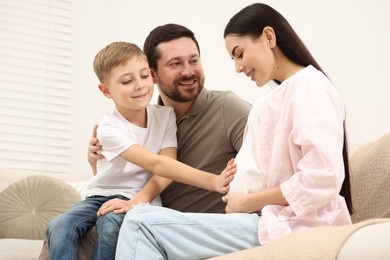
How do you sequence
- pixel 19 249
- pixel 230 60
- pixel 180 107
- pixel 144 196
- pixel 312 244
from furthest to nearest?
pixel 230 60 → pixel 19 249 → pixel 180 107 → pixel 144 196 → pixel 312 244

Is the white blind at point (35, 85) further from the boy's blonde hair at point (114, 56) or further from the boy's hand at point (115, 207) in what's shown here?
the boy's hand at point (115, 207)

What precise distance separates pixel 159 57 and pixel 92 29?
81.0 inches

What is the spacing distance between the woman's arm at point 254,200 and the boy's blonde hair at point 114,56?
63 centimetres

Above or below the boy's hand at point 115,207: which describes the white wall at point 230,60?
above

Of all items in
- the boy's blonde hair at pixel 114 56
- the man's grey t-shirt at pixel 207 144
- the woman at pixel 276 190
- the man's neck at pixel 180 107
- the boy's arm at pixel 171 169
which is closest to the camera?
the woman at pixel 276 190

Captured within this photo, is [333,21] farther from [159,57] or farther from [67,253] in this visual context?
[67,253]

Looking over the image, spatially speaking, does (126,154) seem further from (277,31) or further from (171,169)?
(277,31)

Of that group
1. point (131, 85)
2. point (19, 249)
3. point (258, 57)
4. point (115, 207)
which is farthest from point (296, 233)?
point (19, 249)

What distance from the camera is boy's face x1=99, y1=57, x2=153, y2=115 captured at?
2.05 m

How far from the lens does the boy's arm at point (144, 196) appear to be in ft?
6.13

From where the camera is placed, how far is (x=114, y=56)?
81.3 inches

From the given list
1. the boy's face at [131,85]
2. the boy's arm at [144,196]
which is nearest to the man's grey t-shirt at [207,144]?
the boy's arm at [144,196]

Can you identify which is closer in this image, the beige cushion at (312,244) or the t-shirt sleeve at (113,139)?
the beige cushion at (312,244)

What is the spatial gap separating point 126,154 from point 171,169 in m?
0.16
